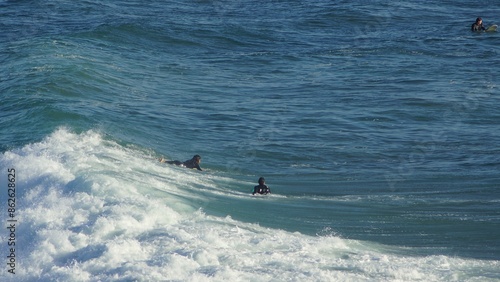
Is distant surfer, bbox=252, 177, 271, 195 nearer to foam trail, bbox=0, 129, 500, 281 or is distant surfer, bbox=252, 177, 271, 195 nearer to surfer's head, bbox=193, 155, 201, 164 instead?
foam trail, bbox=0, 129, 500, 281

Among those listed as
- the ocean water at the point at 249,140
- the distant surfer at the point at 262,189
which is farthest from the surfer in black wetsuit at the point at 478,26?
the distant surfer at the point at 262,189

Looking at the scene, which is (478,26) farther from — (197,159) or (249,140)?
(197,159)

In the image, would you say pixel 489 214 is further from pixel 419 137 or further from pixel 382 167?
pixel 419 137

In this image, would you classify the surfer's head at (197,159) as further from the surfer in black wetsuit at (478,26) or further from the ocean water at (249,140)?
the surfer in black wetsuit at (478,26)

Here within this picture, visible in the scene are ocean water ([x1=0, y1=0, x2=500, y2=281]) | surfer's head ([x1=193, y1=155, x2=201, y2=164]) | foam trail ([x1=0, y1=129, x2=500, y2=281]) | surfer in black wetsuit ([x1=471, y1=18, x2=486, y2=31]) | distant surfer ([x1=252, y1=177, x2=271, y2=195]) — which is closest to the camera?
foam trail ([x1=0, y1=129, x2=500, y2=281])

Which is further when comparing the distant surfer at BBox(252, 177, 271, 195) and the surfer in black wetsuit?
the surfer in black wetsuit

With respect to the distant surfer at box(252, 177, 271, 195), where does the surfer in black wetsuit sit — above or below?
above

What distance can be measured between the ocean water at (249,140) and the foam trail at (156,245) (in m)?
0.05

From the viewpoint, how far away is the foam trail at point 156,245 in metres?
13.1

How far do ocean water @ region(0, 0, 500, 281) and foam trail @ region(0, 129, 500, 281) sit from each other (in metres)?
0.05

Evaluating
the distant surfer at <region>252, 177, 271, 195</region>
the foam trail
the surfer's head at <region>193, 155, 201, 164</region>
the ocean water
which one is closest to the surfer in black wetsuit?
the ocean water

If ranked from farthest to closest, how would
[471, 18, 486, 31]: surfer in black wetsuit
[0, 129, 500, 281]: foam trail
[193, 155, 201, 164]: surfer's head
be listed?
[471, 18, 486, 31]: surfer in black wetsuit → [193, 155, 201, 164]: surfer's head → [0, 129, 500, 281]: foam trail

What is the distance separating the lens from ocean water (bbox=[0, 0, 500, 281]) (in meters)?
14.1

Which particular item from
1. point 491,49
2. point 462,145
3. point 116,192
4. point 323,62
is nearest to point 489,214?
point 462,145
